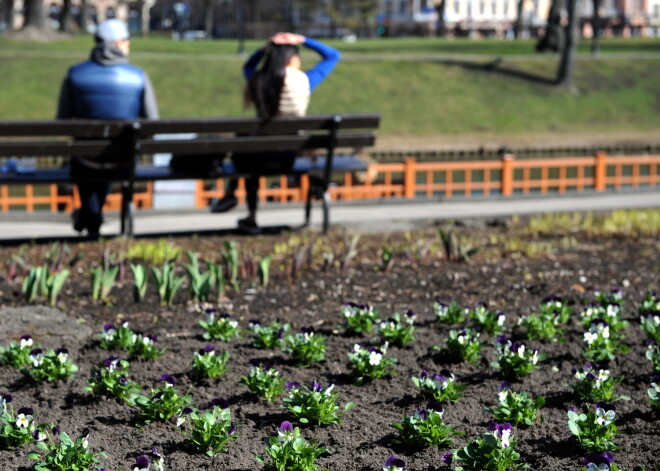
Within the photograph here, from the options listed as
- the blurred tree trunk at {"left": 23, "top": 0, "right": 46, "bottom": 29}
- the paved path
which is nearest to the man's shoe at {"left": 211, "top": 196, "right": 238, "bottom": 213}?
the paved path

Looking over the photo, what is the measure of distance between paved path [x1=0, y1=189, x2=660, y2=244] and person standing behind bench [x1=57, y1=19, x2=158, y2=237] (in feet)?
3.79

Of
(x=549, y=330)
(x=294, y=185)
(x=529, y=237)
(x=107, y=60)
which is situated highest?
(x=107, y=60)

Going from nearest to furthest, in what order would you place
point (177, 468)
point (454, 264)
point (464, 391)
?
point (177, 468) → point (464, 391) → point (454, 264)

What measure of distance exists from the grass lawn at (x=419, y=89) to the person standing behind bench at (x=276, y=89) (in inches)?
1205

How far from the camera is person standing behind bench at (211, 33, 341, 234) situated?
9.27 meters

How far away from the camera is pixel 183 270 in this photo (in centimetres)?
757

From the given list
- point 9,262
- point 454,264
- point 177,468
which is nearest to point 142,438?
point 177,468

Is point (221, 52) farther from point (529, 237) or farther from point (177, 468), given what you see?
point (177, 468)

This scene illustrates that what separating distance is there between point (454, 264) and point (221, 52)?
46.6 m

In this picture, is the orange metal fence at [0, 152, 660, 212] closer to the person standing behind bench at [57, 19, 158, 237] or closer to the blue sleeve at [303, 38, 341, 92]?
the blue sleeve at [303, 38, 341, 92]

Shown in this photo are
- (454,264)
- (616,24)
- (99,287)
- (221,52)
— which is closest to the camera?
(99,287)

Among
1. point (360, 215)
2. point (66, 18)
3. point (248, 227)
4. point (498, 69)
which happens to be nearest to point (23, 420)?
point (248, 227)

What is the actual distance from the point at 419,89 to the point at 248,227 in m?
36.7

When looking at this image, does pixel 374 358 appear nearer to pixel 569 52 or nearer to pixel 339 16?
pixel 569 52
